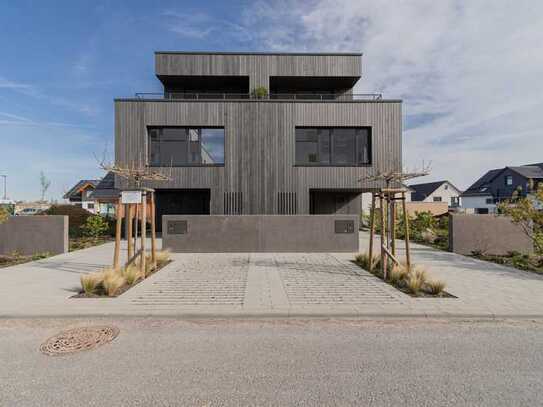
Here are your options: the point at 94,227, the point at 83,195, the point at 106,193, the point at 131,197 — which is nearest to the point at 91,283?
the point at 131,197

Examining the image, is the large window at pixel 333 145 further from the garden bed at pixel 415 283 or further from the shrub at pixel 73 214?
the shrub at pixel 73 214

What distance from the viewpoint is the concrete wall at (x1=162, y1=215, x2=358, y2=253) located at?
11695mm

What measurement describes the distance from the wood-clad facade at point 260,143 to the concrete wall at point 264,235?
13.0 ft

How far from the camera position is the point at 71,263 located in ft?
30.6

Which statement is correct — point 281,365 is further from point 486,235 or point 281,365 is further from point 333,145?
point 333,145

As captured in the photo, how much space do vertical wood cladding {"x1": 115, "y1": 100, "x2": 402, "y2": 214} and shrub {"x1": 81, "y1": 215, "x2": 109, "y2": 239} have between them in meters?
3.92

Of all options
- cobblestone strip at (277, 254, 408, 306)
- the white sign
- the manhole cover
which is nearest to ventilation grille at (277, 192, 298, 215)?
cobblestone strip at (277, 254, 408, 306)

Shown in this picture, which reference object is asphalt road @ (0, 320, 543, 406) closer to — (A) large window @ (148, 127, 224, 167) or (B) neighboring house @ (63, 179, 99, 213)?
(A) large window @ (148, 127, 224, 167)

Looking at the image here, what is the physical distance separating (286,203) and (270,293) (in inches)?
396

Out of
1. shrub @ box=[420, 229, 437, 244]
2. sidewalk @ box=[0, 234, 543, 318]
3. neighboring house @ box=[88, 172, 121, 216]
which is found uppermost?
neighboring house @ box=[88, 172, 121, 216]

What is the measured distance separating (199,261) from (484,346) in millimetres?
7983

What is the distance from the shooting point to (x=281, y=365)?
3428 millimetres

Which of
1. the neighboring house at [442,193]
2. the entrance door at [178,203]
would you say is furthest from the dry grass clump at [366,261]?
the neighboring house at [442,193]

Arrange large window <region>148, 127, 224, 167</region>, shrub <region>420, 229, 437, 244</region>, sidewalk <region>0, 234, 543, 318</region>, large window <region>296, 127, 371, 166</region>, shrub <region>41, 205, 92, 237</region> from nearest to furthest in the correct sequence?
sidewalk <region>0, 234, 543, 318</region>
shrub <region>420, 229, 437, 244</region>
large window <region>148, 127, 224, 167</region>
large window <region>296, 127, 371, 166</region>
shrub <region>41, 205, 92, 237</region>
